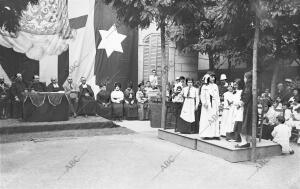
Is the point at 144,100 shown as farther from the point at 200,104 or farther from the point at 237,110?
the point at 237,110

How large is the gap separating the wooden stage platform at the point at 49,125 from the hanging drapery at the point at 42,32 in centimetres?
362

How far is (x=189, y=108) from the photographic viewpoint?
8.80m

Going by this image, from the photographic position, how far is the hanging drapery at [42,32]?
12.8 metres

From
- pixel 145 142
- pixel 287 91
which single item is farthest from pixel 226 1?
pixel 287 91

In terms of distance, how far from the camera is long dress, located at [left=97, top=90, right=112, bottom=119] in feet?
42.6

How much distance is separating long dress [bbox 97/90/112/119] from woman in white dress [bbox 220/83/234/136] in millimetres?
5414

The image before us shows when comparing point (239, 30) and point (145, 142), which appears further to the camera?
point (239, 30)

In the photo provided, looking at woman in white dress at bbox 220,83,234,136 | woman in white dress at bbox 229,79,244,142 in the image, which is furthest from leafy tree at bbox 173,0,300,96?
woman in white dress at bbox 229,79,244,142

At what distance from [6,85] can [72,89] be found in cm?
229

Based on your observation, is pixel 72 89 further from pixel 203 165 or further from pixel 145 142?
pixel 203 165

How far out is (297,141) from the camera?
29.7ft

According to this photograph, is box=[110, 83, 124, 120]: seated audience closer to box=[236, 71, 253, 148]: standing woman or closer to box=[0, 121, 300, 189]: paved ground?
box=[0, 121, 300, 189]: paved ground

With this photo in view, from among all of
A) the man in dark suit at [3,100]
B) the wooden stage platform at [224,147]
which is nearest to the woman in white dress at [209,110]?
the wooden stage platform at [224,147]

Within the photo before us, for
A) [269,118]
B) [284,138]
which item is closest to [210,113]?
[284,138]
